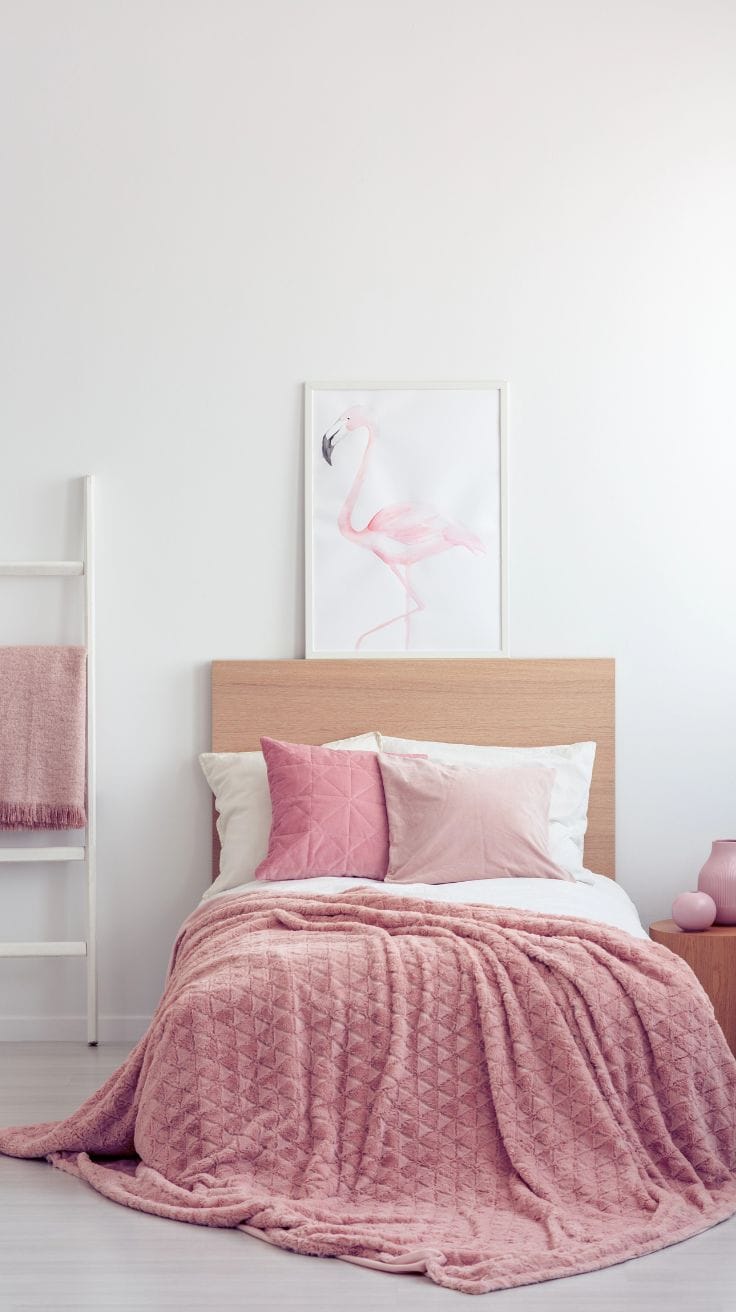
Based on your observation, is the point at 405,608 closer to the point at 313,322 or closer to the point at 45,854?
the point at 313,322

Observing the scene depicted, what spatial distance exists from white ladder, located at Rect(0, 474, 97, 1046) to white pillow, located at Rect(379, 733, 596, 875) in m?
0.84

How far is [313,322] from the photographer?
3.65m

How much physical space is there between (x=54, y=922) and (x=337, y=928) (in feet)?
4.42

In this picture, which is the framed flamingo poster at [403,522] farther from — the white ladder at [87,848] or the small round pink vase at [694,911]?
the small round pink vase at [694,911]

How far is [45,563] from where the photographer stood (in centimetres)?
357

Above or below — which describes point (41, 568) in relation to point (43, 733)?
above

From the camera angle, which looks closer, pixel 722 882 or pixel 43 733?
pixel 722 882

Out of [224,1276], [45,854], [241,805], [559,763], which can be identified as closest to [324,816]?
[241,805]

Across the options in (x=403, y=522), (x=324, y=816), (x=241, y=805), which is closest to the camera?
(x=324, y=816)

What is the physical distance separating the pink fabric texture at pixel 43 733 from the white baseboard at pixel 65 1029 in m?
0.58

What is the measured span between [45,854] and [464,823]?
1217 mm

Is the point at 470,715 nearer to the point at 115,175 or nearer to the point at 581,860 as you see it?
the point at 581,860

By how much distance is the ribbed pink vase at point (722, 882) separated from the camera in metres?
3.21

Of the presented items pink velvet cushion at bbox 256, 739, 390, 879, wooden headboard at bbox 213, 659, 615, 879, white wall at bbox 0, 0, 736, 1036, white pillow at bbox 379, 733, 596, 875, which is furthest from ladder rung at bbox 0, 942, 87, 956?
white pillow at bbox 379, 733, 596, 875
